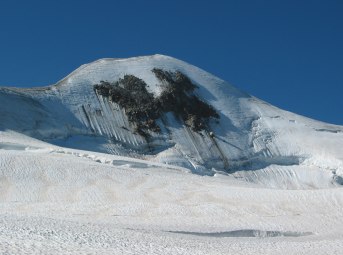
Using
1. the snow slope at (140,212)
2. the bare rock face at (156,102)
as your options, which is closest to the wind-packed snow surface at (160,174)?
the snow slope at (140,212)

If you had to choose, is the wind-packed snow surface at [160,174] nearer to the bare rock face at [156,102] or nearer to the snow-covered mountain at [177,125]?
the snow-covered mountain at [177,125]

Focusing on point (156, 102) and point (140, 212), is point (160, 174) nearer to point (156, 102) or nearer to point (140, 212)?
point (140, 212)

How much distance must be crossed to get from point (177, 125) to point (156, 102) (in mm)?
2896

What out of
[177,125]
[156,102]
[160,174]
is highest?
[156,102]

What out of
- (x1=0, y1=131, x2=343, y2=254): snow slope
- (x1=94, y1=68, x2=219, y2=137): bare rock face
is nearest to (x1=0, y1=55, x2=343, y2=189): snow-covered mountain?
(x1=94, y1=68, x2=219, y2=137): bare rock face

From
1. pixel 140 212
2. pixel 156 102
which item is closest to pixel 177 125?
pixel 156 102

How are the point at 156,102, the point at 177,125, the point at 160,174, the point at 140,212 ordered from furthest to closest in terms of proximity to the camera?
the point at 156,102 < the point at 177,125 < the point at 160,174 < the point at 140,212

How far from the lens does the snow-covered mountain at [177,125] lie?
132ft

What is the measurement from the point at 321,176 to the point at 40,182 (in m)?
25.7

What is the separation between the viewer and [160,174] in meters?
27.4

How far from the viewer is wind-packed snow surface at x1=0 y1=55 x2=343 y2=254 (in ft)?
39.4

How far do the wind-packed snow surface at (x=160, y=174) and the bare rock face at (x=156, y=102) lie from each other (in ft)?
1.67

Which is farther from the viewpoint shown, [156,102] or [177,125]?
[156,102]

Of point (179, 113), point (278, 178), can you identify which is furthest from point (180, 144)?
A: point (278, 178)
